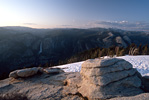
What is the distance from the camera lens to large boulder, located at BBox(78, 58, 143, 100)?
6195mm

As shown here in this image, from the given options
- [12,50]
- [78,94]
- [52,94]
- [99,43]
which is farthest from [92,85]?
[99,43]

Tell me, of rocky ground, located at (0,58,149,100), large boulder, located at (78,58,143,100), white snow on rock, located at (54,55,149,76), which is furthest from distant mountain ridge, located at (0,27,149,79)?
large boulder, located at (78,58,143,100)

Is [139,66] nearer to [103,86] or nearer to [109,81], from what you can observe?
[109,81]

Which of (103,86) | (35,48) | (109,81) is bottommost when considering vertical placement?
(35,48)

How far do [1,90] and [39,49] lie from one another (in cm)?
16187

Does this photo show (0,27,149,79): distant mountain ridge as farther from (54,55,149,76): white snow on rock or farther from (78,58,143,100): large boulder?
(78,58,143,100): large boulder

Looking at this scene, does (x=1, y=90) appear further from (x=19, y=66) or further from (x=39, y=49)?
(x=39, y=49)

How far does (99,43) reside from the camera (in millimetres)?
160375

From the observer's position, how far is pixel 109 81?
6664mm

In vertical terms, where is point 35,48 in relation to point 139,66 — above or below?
below

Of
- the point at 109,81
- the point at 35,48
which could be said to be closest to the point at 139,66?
the point at 109,81

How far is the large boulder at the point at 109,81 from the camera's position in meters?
6.20

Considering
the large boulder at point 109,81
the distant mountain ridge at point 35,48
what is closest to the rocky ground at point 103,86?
the large boulder at point 109,81

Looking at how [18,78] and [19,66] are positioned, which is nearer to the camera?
[18,78]
